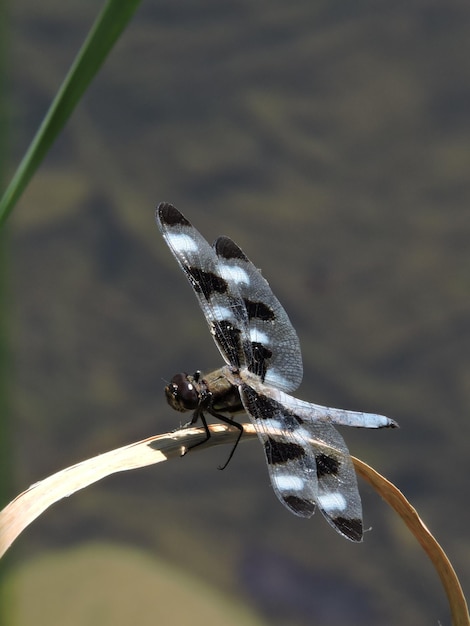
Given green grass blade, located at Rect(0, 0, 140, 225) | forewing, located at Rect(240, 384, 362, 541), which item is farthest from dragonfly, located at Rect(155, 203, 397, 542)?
green grass blade, located at Rect(0, 0, 140, 225)

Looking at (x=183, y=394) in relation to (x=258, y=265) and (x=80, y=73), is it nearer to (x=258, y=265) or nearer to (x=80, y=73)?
(x=80, y=73)

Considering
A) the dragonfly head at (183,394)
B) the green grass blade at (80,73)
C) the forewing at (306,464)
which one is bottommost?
the forewing at (306,464)

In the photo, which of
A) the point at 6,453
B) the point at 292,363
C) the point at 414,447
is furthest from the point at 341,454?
the point at 414,447

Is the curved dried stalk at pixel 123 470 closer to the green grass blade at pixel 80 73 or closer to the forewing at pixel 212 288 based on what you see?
the green grass blade at pixel 80 73

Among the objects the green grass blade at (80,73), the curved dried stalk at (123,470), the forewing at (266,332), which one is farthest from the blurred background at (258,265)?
the green grass blade at (80,73)

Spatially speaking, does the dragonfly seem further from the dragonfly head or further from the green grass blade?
the green grass blade

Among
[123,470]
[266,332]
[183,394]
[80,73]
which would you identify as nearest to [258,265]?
[266,332]
